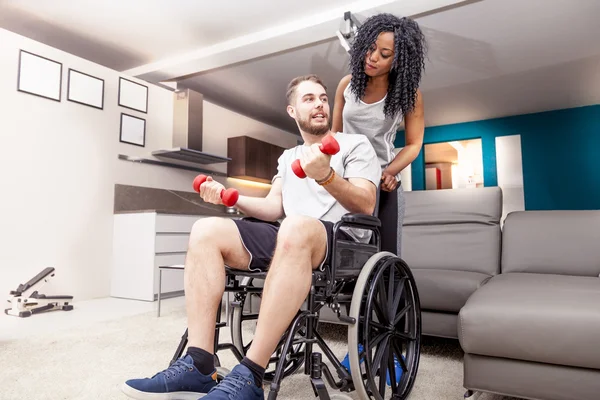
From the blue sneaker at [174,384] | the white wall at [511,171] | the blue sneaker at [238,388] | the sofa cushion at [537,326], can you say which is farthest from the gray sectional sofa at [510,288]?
the white wall at [511,171]

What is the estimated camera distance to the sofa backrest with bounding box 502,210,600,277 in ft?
6.89

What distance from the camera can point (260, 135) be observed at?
6395mm

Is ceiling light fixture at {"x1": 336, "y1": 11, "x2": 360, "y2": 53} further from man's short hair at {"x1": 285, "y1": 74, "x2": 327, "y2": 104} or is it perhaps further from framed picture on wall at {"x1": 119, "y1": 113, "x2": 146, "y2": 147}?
framed picture on wall at {"x1": 119, "y1": 113, "x2": 146, "y2": 147}

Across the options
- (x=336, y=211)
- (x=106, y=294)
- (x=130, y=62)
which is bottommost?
(x=106, y=294)

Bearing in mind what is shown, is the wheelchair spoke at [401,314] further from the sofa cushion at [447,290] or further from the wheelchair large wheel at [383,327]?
the sofa cushion at [447,290]

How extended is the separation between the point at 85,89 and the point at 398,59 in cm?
332

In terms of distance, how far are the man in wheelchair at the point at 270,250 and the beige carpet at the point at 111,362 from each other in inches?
19.7

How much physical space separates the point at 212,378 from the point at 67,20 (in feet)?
12.3

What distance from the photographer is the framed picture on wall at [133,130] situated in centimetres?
418

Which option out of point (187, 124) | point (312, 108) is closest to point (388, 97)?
point (312, 108)

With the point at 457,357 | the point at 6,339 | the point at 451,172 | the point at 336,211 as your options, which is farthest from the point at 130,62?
the point at 451,172

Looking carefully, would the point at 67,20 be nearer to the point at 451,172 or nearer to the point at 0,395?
the point at 0,395

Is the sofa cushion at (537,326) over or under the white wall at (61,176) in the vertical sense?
under

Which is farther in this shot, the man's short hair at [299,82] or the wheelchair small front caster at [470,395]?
the man's short hair at [299,82]
